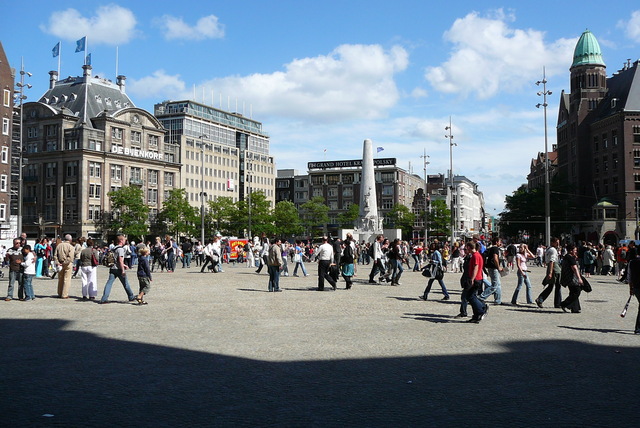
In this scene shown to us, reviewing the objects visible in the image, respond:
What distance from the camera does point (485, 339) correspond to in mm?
11008

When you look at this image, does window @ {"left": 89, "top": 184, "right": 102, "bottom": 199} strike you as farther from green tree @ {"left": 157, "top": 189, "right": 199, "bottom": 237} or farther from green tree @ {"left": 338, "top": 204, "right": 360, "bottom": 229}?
green tree @ {"left": 338, "top": 204, "right": 360, "bottom": 229}

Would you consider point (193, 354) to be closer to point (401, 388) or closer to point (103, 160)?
point (401, 388)

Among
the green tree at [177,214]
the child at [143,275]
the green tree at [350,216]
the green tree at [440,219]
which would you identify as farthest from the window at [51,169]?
the child at [143,275]

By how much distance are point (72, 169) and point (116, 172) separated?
585cm

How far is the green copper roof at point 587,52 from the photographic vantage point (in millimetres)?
97875

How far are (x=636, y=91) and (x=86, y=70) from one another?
79.0 meters

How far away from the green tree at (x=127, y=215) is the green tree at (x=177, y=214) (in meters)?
5.08

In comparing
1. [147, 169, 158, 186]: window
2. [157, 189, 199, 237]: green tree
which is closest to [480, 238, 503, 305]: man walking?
[157, 189, 199, 237]: green tree

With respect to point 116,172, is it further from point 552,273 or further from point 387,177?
point 552,273

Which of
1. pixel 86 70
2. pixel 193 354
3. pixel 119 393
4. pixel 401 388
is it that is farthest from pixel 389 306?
pixel 86 70

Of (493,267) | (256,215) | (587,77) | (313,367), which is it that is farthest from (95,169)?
(313,367)

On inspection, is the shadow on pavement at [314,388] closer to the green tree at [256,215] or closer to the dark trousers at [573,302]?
the dark trousers at [573,302]

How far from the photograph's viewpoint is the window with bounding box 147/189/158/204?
294 ft

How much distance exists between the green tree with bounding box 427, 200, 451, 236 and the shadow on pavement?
103m
